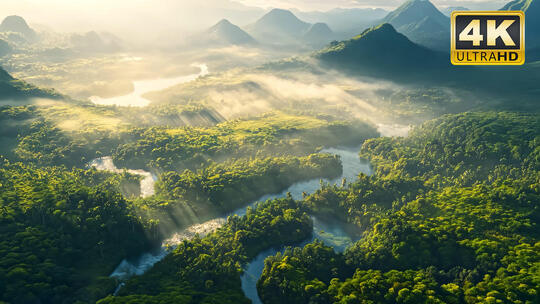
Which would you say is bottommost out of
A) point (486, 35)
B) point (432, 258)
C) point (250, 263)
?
point (250, 263)

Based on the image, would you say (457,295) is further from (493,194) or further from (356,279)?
(493,194)

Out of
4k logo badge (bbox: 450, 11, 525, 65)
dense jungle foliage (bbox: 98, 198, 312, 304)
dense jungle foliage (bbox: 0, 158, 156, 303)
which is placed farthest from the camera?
dense jungle foliage (bbox: 98, 198, 312, 304)

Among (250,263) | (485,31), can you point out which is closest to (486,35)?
(485,31)

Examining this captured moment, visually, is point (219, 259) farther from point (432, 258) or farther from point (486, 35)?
point (486, 35)

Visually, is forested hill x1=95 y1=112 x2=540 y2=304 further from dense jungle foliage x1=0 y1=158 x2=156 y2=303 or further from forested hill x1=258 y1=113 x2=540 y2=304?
dense jungle foliage x1=0 y1=158 x2=156 y2=303

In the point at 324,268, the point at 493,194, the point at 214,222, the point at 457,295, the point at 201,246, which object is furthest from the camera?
the point at 214,222

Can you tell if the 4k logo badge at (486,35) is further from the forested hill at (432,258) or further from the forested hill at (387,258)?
the forested hill at (387,258)

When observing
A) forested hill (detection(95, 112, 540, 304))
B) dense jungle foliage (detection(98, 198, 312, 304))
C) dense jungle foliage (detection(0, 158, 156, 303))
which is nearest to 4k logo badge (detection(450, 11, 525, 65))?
forested hill (detection(95, 112, 540, 304))

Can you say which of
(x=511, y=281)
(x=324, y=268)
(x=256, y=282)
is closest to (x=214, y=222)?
(x=256, y=282)
